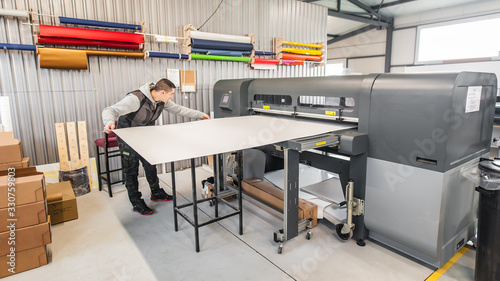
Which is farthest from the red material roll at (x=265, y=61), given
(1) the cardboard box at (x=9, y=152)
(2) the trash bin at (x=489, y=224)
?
(2) the trash bin at (x=489, y=224)

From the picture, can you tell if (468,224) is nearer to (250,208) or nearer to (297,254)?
(297,254)

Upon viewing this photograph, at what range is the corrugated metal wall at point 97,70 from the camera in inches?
135

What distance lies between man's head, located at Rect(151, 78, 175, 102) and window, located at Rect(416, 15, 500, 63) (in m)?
8.02

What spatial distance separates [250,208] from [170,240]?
3.23ft

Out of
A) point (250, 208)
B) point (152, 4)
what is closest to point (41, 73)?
point (152, 4)

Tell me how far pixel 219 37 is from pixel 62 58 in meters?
2.18

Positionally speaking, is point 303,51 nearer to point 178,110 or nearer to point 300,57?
point 300,57

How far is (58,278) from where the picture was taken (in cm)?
213

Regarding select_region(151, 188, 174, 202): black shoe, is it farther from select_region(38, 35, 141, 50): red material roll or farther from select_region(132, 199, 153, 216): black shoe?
select_region(38, 35, 141, 50): red material roll

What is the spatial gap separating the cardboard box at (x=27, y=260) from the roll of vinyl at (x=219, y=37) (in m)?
3.31

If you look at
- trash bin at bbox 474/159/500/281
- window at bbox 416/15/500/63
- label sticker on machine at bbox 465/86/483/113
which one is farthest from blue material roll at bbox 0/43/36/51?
window at bbox 416/15/500/63

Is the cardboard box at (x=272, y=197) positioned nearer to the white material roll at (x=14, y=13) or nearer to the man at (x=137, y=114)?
the man at (x=137, y=114)

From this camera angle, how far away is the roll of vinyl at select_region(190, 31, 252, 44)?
440 centimetres

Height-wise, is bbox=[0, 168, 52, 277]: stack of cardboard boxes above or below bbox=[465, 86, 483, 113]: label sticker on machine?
below
